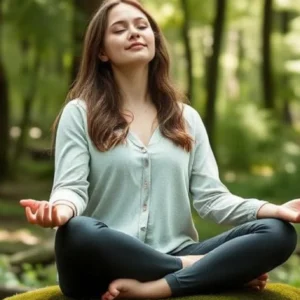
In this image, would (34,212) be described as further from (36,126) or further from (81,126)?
(36,126)

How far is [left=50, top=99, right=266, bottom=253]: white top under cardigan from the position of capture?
4.24 metres

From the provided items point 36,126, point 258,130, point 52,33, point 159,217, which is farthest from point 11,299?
point 36,126

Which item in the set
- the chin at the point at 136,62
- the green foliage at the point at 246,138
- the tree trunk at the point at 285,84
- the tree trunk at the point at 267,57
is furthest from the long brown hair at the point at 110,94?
the tree trunk at the point at 285,84

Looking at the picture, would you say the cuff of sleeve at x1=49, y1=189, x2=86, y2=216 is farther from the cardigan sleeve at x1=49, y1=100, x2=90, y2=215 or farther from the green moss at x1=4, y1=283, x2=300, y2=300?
the green moss at x1=4, y1=283, x2=300, y2=300

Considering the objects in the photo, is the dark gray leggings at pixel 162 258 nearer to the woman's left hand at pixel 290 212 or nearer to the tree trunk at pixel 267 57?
the woman's left hand at pixel 290 212

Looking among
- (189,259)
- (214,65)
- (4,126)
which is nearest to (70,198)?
(189,259)

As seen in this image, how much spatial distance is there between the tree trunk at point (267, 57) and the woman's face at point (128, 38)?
18136 millimetres

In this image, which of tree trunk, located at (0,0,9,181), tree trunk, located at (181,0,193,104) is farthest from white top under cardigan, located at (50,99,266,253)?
tree trunk, located at (181,0,193,104)

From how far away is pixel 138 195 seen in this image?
168 inches

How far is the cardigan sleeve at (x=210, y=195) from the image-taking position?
14.1ft

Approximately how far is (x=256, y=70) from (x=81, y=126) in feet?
99.7

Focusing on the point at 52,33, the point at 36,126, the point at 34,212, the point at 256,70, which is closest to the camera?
the point at 34,212

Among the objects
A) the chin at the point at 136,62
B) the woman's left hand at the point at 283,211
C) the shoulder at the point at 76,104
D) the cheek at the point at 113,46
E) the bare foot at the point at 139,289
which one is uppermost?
the cheek at the point at 113,46

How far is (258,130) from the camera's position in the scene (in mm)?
25047
